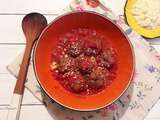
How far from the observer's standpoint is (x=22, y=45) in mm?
1053

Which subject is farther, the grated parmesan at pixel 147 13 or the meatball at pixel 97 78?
the grated parmesan at pixel 147 13

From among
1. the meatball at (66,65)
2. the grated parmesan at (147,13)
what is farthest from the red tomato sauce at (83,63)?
the grated parmesan at (147,13)

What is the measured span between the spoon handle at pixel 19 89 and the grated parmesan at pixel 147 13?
0.31 meters

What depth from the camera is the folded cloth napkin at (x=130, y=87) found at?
1.00 meters

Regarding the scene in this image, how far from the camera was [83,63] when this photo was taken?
3.27 ft

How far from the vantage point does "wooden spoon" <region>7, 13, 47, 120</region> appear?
975 mm

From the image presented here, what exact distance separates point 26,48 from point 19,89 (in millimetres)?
111

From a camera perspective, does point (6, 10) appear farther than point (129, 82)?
Yes

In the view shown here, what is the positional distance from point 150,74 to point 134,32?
0.12 m

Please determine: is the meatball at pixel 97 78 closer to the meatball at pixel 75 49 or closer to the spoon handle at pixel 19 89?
the meatball at pixel 75 49

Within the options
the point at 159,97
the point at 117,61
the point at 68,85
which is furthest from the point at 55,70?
the point at 159,97

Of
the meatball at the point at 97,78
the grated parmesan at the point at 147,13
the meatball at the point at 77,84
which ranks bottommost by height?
the meatball at the point at 77,84

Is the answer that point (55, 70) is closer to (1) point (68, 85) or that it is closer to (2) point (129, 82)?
(1) point (68, 85)

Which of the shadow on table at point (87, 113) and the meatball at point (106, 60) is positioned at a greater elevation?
the meatball at point (106, 60)
